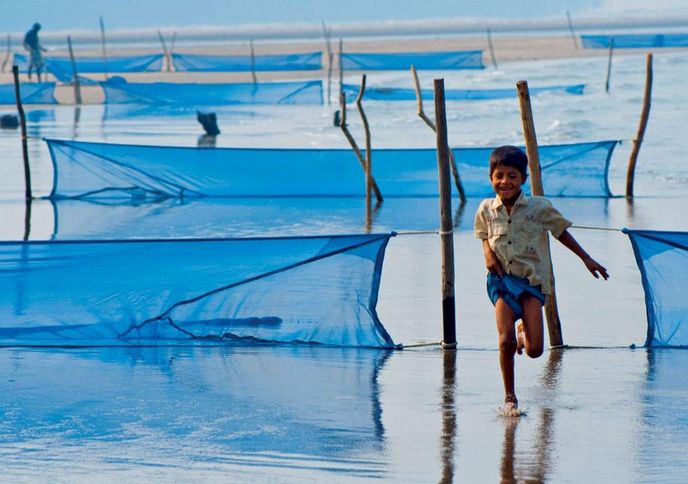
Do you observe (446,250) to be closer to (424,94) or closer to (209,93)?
(424,94)

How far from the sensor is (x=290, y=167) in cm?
1328

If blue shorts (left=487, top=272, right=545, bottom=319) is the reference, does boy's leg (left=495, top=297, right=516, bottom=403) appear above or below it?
below

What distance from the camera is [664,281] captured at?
6125mm

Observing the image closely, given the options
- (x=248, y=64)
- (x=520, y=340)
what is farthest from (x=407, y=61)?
(x=520, y=340)

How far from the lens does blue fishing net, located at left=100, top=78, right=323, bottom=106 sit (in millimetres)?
26094

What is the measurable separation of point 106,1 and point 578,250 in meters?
97.8

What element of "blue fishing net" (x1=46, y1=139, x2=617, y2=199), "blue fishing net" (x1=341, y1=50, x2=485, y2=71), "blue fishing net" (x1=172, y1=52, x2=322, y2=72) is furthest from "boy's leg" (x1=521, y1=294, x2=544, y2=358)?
"blue fishing net" (x1=172, y1=52, x2=322, y2=72)

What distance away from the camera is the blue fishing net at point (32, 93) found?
2694cm

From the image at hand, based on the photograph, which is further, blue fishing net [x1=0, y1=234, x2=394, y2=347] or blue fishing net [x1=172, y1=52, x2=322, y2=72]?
blue fishing net [x1=172, y1=52, x2=322, y2=72]

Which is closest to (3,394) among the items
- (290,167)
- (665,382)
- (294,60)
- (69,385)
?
(69,385)

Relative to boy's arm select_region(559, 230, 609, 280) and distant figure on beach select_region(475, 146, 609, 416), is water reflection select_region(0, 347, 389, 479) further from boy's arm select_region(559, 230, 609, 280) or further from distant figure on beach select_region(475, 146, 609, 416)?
boy's arm select_region(559, 230, 609, 280)

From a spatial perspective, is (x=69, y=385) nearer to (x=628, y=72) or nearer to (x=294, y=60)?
(x=294, y=60)

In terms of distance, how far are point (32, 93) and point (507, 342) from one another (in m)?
23.5

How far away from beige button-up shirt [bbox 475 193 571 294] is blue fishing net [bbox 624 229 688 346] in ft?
3.56
